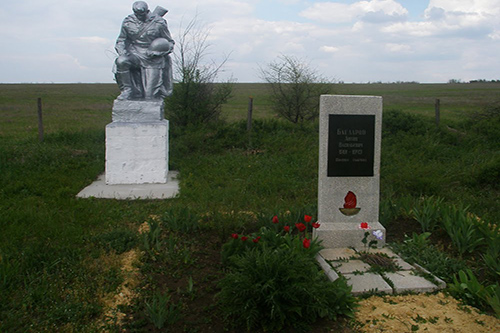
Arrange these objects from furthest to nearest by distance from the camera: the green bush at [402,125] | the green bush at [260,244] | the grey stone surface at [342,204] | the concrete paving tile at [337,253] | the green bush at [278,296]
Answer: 1. the green bush at [402,125]
2. the grey stone surface at [342,204]
3. the concrete paving tile at [337,253]
4. the green bush at [260,244]
5. the green bush at [278,296]

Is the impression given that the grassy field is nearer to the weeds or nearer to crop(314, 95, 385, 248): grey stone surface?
the weeds

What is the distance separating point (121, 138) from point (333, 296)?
5.43 metres

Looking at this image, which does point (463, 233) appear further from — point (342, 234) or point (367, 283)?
point (367, 283)

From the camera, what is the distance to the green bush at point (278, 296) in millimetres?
2826

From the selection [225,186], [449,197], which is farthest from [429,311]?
[225,186]

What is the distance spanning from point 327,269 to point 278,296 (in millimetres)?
958

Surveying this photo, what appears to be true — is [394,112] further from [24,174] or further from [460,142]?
[24,174]

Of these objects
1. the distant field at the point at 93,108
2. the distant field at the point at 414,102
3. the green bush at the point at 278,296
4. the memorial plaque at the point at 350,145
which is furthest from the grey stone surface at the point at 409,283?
the distant field at the point at 414,102

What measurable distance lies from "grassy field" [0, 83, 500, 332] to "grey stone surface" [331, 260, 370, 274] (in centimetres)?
95

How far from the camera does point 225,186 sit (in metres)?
7.48

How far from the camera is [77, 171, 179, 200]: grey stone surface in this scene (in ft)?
22.0

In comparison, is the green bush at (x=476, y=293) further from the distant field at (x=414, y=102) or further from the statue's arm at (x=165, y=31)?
the distant field at (x=414, y=102)

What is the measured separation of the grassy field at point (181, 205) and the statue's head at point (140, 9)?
2.90 meters

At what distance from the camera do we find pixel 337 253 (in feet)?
13.6
